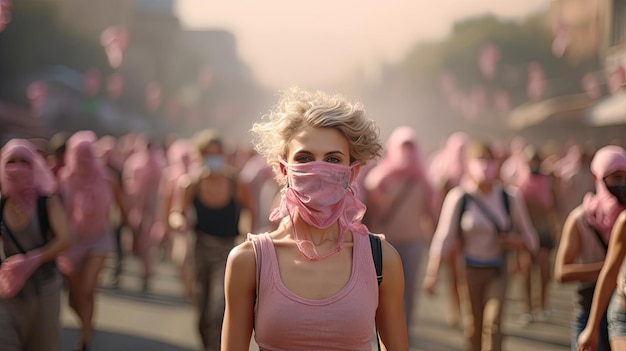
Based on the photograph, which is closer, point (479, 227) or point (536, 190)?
point (479, 227)

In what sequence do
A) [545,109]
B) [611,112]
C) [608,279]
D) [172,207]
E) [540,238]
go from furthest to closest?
1. [545,109]
2. [611,112]
3. [540,238]
4. [172,207]
5. [608,279]

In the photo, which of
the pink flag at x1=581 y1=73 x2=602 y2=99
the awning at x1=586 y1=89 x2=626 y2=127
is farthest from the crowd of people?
the pink flag at x1=581 y1=73 x2=602 y2=99

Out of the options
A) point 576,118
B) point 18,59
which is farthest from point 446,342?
point 18,59

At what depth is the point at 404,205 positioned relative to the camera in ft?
27.1

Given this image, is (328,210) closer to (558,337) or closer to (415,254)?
(415,254)

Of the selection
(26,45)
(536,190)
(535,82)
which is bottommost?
(536,190)

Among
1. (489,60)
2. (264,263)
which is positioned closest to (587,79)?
(489,60)

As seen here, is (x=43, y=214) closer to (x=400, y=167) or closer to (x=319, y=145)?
(x=319, y=145)

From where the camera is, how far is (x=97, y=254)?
25.7ft

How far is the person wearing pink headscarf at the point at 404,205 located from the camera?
812 cm

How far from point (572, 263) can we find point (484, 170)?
1.70 meters

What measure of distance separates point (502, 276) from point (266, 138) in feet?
13.4

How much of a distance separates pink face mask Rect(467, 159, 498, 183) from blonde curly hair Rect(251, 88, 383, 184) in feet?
13.0

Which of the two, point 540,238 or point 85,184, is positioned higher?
point 85,184
